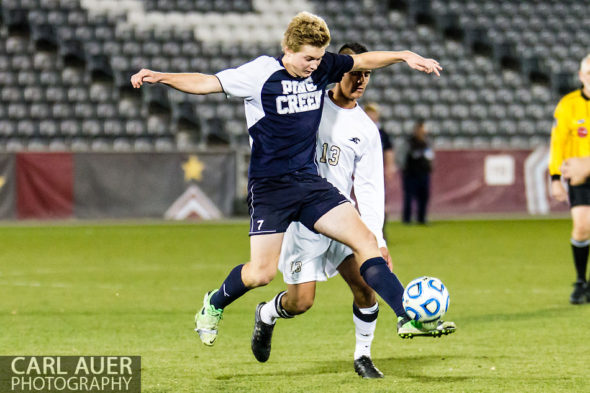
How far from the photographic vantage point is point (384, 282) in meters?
5.20

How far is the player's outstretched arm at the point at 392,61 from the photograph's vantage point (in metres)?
5.46

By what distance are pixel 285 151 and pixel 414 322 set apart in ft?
4.18

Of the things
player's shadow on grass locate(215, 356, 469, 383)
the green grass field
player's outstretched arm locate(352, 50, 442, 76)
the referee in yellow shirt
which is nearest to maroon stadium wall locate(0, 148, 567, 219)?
the green grass field

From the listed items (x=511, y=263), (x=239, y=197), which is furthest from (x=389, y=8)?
(x=511, y=263)

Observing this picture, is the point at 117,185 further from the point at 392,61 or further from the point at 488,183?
the point at 392,61

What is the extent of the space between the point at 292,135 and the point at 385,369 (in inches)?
61.1

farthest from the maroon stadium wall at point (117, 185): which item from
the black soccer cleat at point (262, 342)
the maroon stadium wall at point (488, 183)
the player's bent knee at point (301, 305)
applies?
the player's bent knee at point (301, 305)

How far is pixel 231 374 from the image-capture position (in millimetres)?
5906

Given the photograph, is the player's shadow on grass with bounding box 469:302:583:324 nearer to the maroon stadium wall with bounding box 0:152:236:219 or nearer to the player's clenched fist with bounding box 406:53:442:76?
the player's clenched fist with bounding box 406:53:442:76

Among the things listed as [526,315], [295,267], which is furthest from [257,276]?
[526,315]

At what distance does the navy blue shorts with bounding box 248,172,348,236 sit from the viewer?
18.2 ft

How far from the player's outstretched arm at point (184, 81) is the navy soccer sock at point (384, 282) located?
4.07 feet

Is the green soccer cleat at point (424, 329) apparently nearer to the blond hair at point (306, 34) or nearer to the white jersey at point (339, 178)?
the white jersey at point (339, 178)

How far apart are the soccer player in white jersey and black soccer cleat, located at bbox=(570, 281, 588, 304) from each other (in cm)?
356
